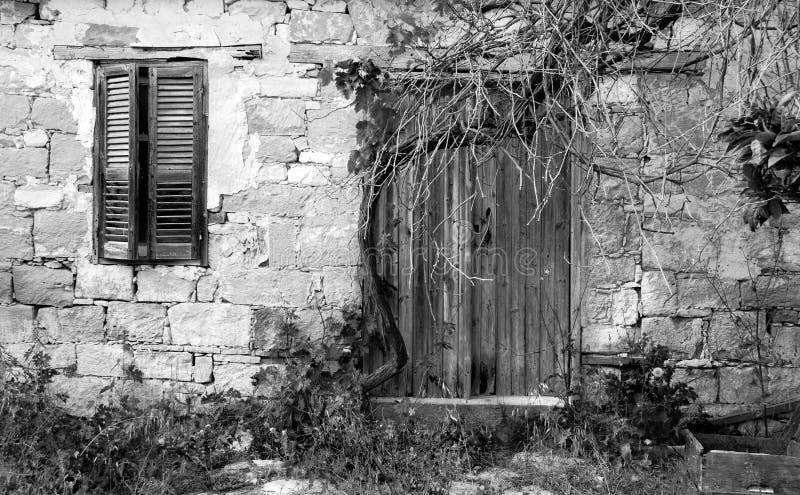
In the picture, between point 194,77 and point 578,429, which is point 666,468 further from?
point 194,77

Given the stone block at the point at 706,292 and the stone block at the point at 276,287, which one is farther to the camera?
the stone block at the point at 276,287

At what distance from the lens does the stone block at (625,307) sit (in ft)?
15.3

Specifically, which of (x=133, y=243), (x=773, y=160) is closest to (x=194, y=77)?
(x=133, y=243)

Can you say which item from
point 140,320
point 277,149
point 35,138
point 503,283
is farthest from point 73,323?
point 503,283

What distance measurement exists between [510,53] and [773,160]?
1416 mm

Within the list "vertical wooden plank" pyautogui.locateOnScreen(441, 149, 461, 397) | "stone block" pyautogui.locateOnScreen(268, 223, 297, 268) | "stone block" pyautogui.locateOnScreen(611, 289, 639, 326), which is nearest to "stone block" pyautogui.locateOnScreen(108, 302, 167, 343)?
"stone block" pyautogui.locateOnScreen(268, 223, 297, 268)

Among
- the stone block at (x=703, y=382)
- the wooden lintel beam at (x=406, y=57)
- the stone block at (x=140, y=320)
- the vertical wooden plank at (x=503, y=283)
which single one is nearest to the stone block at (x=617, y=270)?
the vertical wooden plank at (x=503, y=283)

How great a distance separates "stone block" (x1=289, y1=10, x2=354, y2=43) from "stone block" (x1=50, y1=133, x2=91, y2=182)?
154 cm

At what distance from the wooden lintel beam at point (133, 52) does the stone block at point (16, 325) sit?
1.65 meters

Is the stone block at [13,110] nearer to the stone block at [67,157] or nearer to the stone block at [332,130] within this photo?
the stone block at [67,157]

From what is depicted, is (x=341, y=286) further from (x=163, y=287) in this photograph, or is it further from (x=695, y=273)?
(x=695, y=273)

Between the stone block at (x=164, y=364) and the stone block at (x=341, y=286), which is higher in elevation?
the stone block at (x=341, y=286)

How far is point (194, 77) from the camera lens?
15.6ft

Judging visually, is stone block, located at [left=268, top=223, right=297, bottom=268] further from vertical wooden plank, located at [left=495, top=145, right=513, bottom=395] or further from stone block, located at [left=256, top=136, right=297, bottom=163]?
vertical wooden plank, located at [left=495, top=145, right=513, bottom=395]
